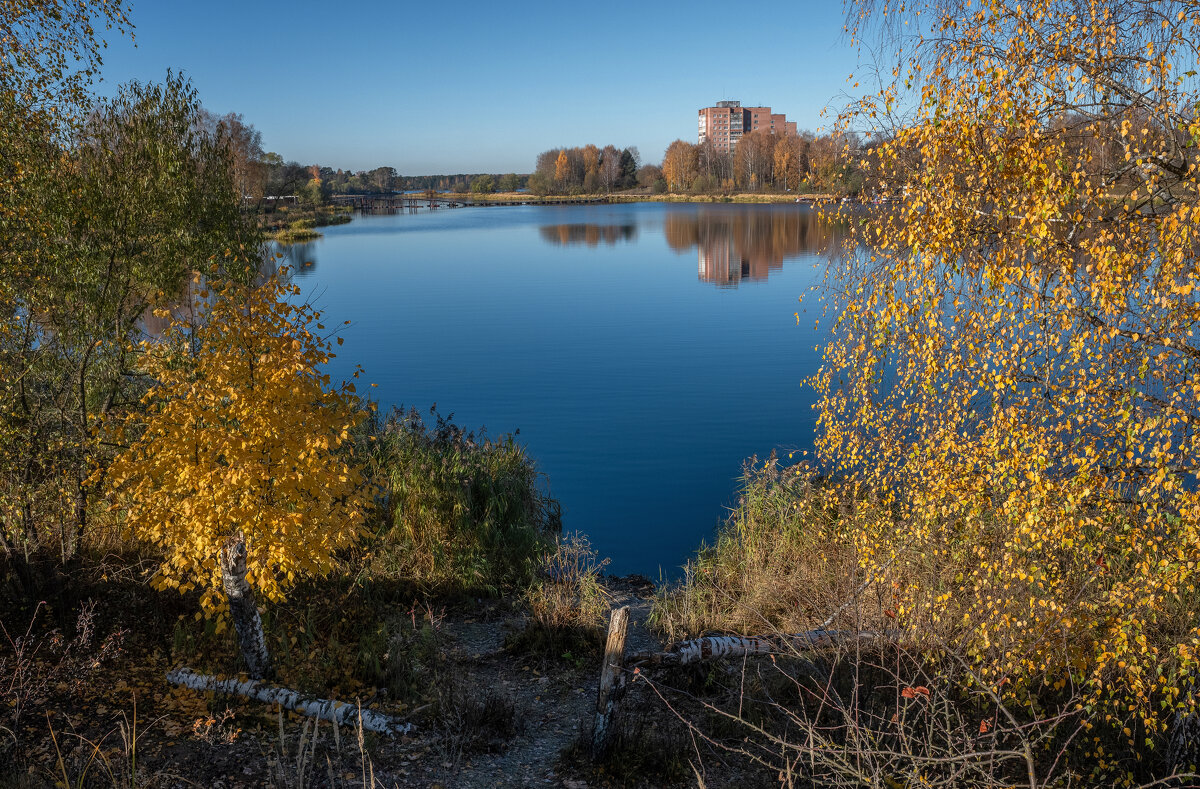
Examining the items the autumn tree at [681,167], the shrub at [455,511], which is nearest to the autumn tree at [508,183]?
the autumn tree at [681,167]

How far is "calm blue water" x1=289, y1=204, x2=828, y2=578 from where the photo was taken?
1598 centimetres

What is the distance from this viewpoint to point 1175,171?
4.85 metres

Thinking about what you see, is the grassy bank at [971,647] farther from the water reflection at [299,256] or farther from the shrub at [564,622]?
the water reflection at [299,256]

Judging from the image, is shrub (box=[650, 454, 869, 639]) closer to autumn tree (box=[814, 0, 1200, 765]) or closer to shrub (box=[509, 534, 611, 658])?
shrub (box=[509, 534, 611, 658])

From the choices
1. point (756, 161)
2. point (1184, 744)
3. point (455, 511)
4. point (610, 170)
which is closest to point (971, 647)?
point (1184, 744)

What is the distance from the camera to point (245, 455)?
20.9ft

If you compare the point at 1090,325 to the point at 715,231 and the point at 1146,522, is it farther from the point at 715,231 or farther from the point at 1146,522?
the point at 715,231

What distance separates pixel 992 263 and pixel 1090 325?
76 cm

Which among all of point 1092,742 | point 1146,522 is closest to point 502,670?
point 1092,742

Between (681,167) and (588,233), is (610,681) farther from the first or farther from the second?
(681,167)

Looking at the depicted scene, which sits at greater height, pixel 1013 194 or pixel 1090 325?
pixel 1013 194

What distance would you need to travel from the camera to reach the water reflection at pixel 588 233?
5934 cm

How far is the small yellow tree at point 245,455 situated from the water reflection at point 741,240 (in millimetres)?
23564

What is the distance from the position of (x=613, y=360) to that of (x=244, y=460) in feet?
61.1
